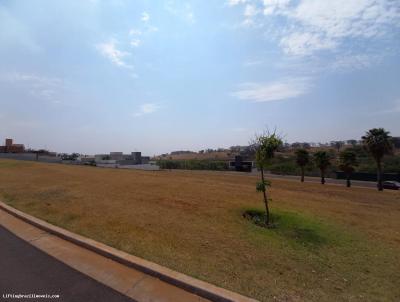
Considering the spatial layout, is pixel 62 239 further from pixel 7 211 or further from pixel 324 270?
pixel 324 270

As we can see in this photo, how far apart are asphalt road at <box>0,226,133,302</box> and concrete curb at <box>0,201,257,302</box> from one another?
89cm

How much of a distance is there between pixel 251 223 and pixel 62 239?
612 centimetres

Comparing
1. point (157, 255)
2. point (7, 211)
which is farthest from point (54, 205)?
point (157, 255)

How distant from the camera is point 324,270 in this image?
6.89 meters

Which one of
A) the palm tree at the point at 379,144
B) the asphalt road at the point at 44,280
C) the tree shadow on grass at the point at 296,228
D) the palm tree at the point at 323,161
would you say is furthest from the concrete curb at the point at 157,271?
the palm tree at the point at 323,161

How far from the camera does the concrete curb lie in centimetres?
510

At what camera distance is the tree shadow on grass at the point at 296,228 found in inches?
356

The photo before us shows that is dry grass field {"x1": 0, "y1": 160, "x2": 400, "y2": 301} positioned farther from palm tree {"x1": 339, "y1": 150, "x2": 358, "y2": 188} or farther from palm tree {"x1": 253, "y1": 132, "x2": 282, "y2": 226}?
palm tree {"x1": 339, "y1": 150, "x2": 358, "y2": 188}

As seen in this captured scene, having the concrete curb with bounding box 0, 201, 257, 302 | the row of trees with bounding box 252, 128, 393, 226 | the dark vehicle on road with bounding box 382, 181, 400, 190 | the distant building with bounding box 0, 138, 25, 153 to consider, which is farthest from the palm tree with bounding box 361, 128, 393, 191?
the distant building with bounding box 0, 138, 25, 153

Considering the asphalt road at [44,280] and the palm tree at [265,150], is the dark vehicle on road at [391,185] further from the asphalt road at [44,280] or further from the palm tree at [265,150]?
the asphalt road at [44,280]

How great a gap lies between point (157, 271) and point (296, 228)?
19.8 ft

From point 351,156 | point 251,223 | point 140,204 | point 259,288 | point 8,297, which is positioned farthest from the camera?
point 351,156

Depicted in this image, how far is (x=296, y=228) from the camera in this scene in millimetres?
10242

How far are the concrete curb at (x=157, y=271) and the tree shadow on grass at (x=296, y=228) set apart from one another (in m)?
4.27
